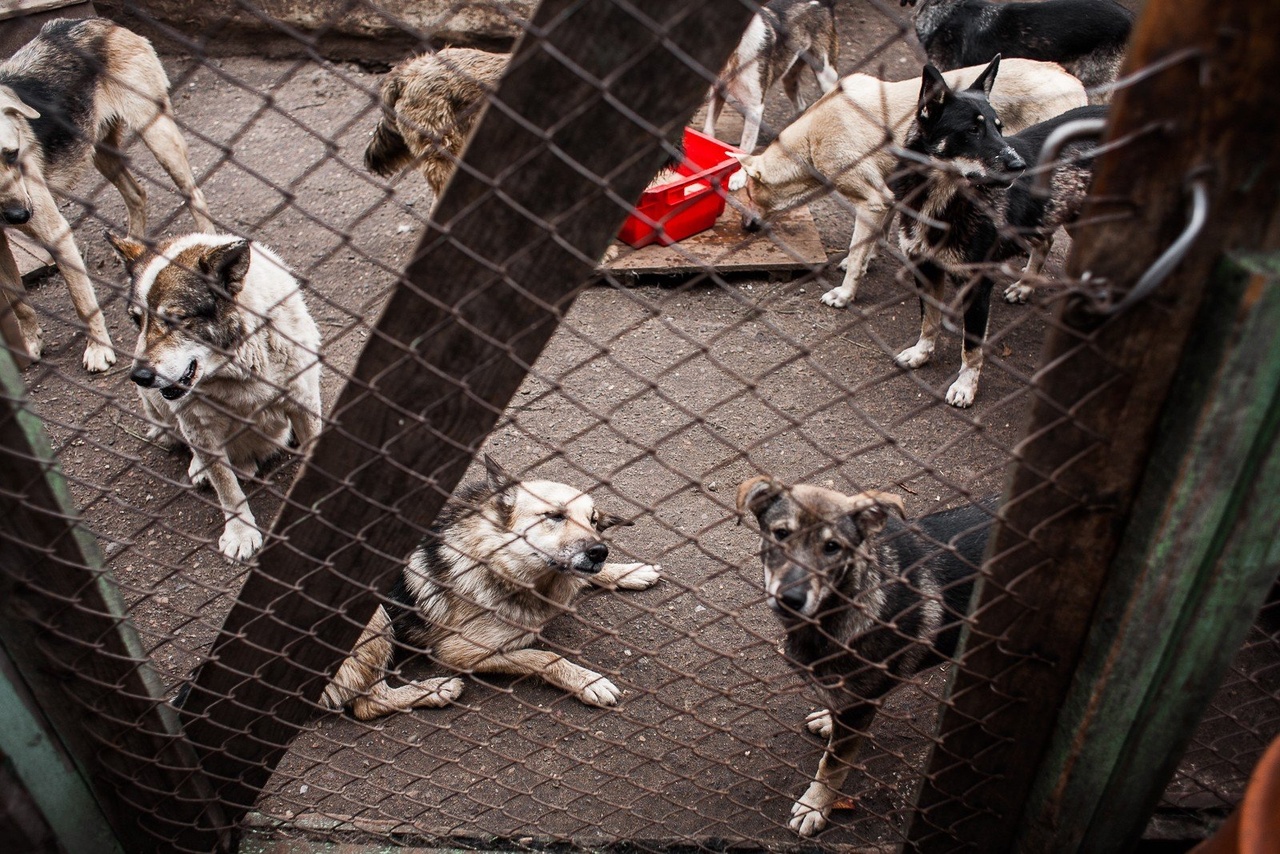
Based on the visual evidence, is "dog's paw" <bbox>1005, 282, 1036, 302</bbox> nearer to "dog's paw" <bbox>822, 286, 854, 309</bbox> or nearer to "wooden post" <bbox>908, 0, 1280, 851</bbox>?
"dog's paw" <bbox>822, 286, 854, 309</bbox>

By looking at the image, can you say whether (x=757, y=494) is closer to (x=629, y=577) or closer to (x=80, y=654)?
(x=629, y=577)

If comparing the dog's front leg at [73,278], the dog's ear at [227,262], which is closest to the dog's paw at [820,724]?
the dog's ear at [227,262]

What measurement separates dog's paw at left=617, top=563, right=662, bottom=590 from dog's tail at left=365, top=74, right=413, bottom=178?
3.34 m

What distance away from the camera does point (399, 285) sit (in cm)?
147

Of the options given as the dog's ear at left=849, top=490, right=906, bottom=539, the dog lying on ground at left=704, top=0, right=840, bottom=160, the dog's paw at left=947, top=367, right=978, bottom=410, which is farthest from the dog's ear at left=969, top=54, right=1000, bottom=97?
the dog's ear at left=849, top=490, right=906, bottom=539

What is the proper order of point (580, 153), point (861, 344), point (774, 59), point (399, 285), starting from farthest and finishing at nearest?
point (774, 59) → point (861, 344) → point (399, 285) → point (580, 153)

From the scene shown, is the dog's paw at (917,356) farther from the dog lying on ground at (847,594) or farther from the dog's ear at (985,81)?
the dog lying on ground at (847,594)

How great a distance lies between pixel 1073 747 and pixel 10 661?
2217mm

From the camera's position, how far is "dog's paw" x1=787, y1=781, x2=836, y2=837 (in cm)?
289

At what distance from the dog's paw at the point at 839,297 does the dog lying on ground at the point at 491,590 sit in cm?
270

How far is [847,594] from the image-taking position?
278cm

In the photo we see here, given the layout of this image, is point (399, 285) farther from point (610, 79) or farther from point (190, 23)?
point (190, 23)

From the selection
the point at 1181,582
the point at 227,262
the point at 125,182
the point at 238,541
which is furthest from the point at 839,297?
the point at 125,182

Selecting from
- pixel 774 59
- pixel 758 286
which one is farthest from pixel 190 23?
pixel 758 286
